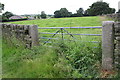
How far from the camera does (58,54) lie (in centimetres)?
485

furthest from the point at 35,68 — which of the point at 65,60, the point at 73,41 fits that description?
the point at 73,41

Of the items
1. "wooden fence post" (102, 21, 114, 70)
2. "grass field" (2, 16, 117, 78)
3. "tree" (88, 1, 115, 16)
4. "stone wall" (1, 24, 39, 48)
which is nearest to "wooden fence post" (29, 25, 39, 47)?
"stone wall" (1, 24, 39, 48)

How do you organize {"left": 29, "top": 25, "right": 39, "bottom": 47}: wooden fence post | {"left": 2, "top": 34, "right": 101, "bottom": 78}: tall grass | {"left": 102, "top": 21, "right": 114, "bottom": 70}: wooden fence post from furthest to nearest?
1. {"left": 29, "top": 25, "right": 39, "bottom": 47}: wooden fence post
2. {"left": 102, "top": 21, "right": 114, "bottom": 70}: wooden fence post
3. {"left": 2, "top": 34, "right": 101, "bottom": 78}: tall grass

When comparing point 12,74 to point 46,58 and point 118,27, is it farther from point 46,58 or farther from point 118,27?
point 118,27

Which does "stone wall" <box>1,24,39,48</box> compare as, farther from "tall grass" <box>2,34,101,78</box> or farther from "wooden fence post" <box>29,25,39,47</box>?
"tall grass" <box>2,34,101,78</box>

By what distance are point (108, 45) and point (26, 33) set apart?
13.3 feet

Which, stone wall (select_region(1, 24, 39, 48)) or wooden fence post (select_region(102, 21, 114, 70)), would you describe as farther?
stone wall (select_region(1, 24, 39, 48))

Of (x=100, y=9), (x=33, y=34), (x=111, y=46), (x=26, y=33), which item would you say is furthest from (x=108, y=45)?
(x=100, y=9)

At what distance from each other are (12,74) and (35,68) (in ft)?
2.68

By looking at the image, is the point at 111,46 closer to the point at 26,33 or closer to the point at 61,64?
the point at 61,64

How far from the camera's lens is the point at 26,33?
257 inches

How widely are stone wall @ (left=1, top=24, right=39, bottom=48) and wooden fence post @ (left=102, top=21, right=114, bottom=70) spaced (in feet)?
11.0

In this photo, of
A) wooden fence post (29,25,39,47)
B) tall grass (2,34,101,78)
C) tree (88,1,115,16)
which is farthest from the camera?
tree (88,1,115,16)

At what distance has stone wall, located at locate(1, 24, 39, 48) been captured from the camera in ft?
20.4
